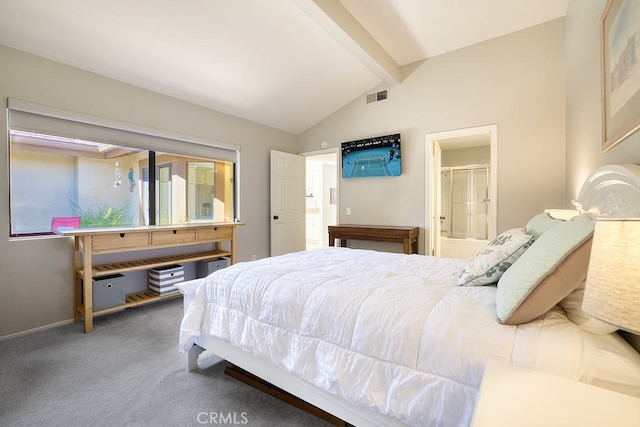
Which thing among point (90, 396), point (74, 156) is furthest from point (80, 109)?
point (90, 396)

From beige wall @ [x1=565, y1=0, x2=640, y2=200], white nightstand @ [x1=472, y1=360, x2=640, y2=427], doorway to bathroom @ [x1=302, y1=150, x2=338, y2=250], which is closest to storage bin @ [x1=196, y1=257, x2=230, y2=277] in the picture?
white nightstand @ [x1=472, y1=360, x2=640, y2=427]

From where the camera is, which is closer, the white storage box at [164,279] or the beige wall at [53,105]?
the beige wall at [53,105]

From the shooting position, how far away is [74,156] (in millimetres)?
2984

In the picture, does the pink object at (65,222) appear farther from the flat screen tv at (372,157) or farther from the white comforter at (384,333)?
the flat screen tv at (372,157)

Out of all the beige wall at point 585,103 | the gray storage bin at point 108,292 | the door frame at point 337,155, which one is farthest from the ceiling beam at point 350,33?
the gray storage bin at point 108,292

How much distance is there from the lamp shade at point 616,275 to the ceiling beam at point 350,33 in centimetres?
266

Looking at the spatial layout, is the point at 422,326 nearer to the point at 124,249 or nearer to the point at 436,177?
the point at 124,249

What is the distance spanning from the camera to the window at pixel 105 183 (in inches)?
105

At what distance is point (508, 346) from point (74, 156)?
3912 mm

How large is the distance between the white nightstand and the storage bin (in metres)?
3.56

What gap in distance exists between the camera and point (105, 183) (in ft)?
10.5

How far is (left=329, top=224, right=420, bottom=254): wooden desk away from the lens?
12.6ft

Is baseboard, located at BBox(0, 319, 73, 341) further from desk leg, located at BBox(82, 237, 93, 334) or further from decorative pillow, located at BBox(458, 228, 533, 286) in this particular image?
decorative pillow, located at BBox(458, 228, 533, 286)

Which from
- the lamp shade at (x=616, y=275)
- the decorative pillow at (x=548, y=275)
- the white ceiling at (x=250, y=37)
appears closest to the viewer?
the lamp shade at (x=616, y=275)
